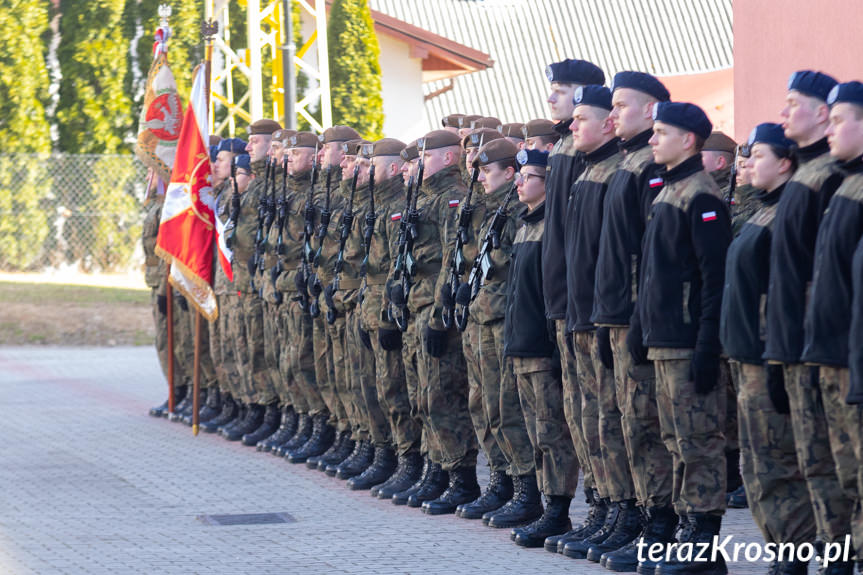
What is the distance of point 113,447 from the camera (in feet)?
39.2

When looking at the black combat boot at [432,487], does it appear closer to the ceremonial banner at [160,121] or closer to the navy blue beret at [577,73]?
the navy blue beret at [577,73]

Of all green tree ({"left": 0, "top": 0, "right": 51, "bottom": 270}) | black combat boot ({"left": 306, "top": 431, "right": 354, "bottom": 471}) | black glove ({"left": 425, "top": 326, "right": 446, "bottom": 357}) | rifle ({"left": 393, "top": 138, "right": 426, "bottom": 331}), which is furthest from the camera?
green tree ({"left": 0, "top": 0, "right": 51, "bottom": 270})

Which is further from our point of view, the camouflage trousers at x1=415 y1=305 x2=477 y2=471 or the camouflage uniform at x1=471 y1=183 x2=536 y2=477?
the camouflage trousers at x1=415 y1=305 x2=477 y2=471

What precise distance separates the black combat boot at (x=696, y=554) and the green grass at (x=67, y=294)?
1656 cm

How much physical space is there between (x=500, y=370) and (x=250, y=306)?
14.2 feet

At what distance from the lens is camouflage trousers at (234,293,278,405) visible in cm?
1213

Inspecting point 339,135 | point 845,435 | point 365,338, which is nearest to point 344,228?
point 365,338

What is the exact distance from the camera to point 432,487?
9.23 metres

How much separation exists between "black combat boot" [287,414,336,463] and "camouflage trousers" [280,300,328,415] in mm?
83

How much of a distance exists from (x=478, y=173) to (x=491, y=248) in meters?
0.51

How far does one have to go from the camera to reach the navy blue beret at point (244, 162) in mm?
12312

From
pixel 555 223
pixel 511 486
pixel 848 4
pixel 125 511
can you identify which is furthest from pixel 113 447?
pixel 848 4

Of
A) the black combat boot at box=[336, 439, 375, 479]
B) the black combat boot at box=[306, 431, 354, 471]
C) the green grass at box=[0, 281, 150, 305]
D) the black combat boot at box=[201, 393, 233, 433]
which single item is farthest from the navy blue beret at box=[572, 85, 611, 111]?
the green grass at box=[0, 281, 150, 305]

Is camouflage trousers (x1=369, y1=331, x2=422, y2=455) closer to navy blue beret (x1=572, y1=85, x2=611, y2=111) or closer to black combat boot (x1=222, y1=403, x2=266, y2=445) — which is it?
navy blue beret (x1=572, y1=85, x2=611, y2=111)
